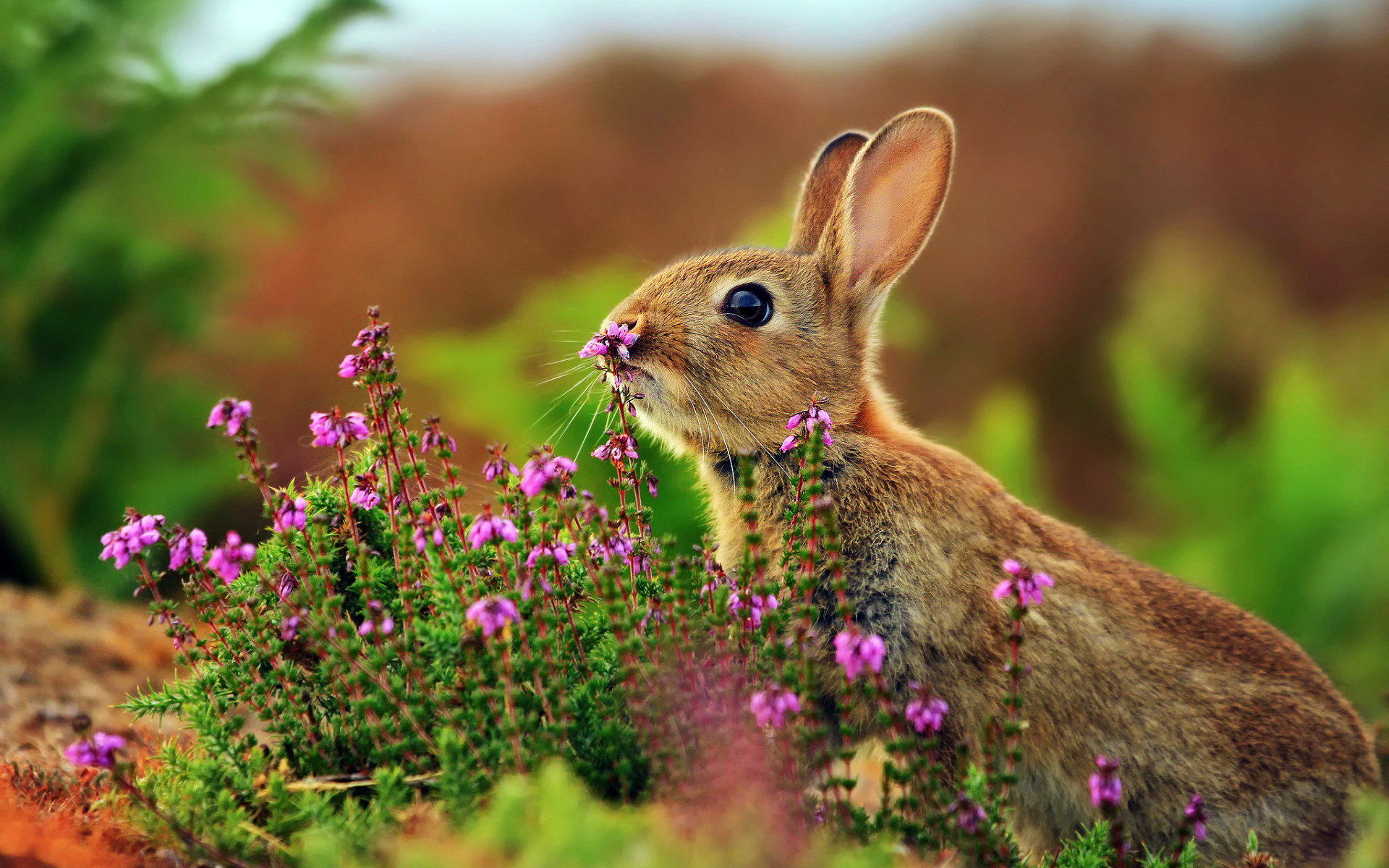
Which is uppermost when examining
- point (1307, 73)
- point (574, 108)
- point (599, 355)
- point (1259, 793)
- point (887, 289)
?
point (1307, 73)

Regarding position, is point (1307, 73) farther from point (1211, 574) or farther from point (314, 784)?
point (314, 784)

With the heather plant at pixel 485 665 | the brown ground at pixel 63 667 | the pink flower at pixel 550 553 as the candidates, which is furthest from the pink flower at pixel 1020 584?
the brown ground at pixel 63 667

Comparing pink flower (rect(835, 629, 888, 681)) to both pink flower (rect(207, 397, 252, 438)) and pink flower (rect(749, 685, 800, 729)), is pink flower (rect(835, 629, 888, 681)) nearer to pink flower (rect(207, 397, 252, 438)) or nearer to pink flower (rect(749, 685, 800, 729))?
pink flower (rect(749, 685, 800, 729))

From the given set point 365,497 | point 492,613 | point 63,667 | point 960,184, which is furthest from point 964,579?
point 960,184

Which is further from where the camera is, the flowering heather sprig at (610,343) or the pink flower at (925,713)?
the flowering heather sprig at (610,343)

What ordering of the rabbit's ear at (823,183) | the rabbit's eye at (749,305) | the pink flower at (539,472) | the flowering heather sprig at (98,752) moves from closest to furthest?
the flowering heather sprig at (98,752) → the pink flower at (539,472) → the rabbit's eye at (749,305) → the rabbit's ear at (823,183)

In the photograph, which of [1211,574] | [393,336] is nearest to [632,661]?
[1211,574]

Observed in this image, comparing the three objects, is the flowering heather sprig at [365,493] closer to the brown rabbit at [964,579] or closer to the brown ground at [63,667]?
the brown rabbit at [964,579]
